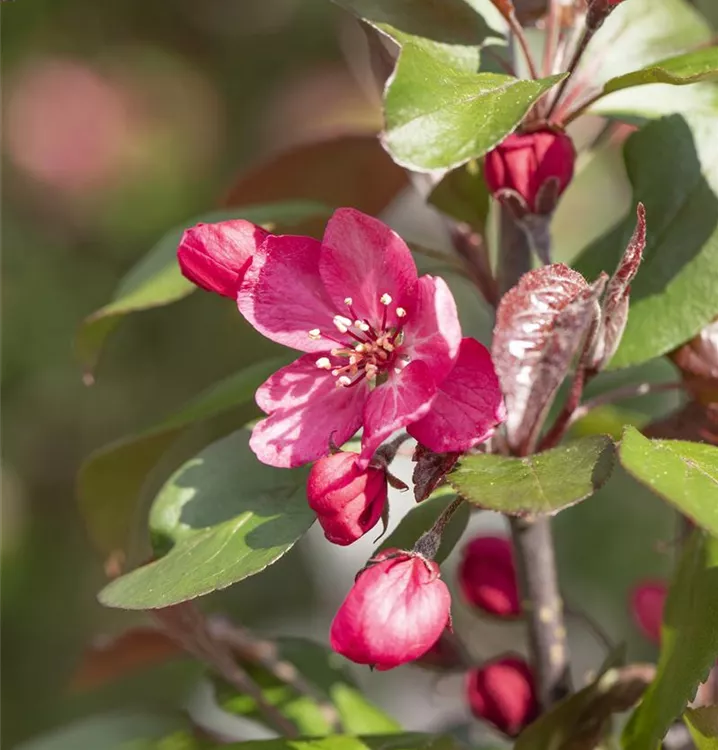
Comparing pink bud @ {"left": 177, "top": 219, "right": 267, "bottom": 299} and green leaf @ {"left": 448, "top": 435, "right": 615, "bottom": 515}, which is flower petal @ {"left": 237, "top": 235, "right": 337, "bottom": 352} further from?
green leaf @ {"left": 448, "top": 435, "right": 615, "bottom": 515}

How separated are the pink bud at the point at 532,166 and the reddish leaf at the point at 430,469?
215mm

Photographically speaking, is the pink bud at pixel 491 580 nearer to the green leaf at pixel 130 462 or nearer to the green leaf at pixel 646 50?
the green leaf at pixel 130 462

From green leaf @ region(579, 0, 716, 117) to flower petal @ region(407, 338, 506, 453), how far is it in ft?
1.07

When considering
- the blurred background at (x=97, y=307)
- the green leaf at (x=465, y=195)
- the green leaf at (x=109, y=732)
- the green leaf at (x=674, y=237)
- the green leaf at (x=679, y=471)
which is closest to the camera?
the green leaf at (x=679, y=471)

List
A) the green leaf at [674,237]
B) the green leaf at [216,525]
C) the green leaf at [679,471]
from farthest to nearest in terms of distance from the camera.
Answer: the green leaf at [674,237], the green leaf at [216,525], the green leaf at [679,471]

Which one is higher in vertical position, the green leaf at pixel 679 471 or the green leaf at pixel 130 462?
the green leaf at pixel 679 471

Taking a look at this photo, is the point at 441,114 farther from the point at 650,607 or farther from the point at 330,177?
the point at 650,607

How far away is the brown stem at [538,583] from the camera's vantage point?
3.13ft

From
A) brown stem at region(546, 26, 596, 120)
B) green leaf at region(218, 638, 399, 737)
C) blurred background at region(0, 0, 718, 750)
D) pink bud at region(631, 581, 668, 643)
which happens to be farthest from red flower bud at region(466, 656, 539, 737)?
blurred background at region(0, 0, 718, 750)

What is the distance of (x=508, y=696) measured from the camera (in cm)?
101

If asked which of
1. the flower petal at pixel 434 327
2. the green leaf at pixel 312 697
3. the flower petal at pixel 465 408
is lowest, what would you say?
the green leaf at pixel 312 697

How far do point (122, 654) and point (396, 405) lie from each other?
0.66 metres

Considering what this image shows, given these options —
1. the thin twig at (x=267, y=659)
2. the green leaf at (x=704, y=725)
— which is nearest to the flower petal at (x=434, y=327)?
the green leaf at (x=704, y=725)

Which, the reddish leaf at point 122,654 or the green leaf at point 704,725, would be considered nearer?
the green leaf at point 704,725
